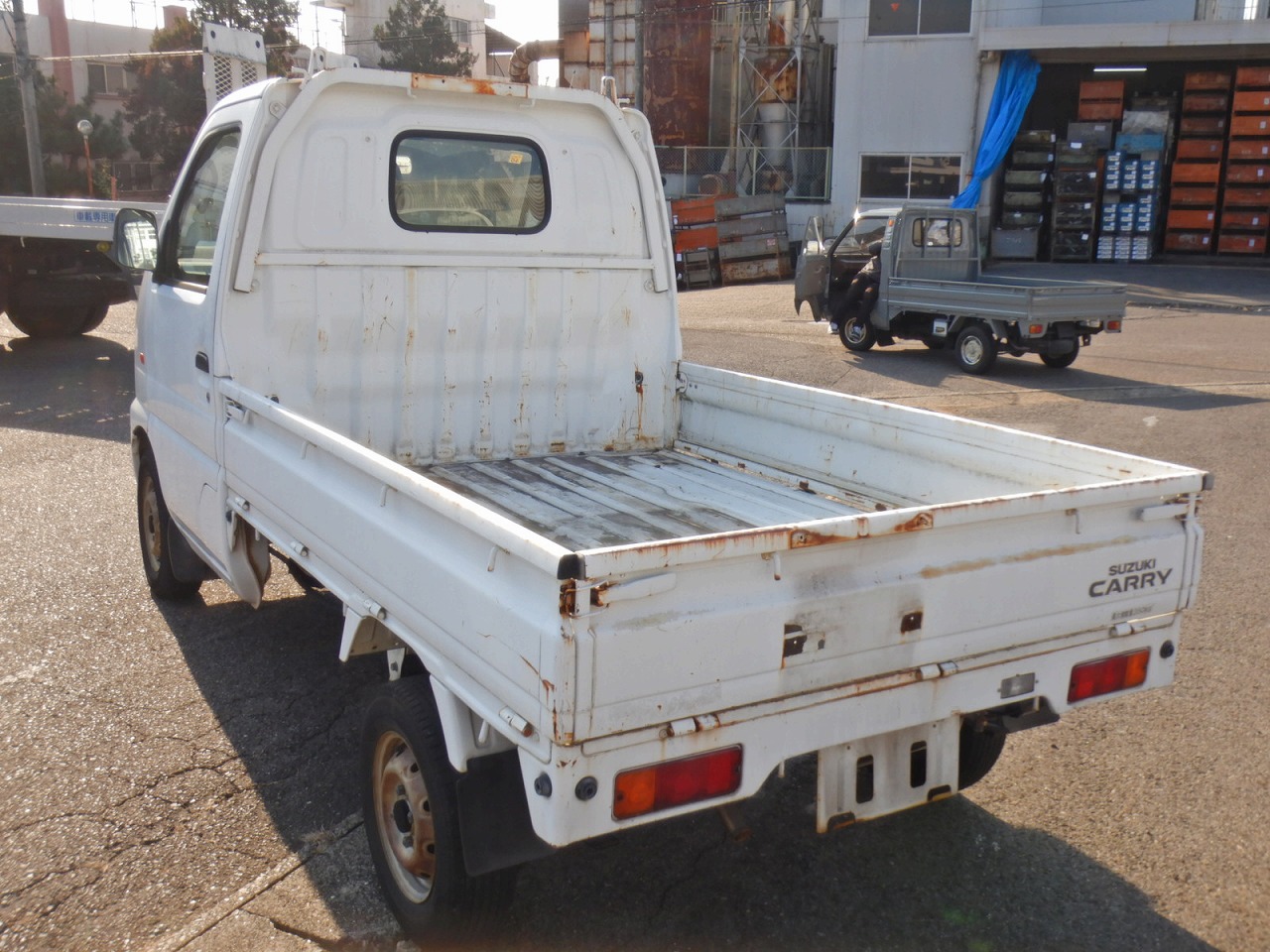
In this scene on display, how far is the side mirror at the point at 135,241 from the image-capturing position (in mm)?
5336

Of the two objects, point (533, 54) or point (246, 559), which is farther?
point (533, 54)

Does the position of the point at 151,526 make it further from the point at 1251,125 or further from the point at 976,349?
the point at 1251,125

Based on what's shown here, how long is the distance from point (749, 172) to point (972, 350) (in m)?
16.3

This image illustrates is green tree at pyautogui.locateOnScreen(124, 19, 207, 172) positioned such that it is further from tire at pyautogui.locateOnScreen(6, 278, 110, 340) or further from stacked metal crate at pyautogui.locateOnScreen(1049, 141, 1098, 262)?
stacked metal crate at pyautogui.locateOnScreen(1049, 141, 1098, 262)

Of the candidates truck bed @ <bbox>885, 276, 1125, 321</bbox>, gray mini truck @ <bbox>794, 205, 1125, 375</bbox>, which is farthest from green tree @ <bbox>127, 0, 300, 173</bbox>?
truck bed @ <bbox>885, 276, 1125, 321</bbox>

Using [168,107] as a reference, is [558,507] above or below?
below

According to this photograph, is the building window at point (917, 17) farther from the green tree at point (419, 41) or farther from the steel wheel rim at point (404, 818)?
the green tree at point (419, 41)

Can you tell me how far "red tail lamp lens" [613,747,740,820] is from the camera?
2.50 meters

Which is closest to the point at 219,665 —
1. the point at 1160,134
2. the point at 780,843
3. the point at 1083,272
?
the point at 780,843

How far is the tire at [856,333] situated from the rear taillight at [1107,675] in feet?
39.1

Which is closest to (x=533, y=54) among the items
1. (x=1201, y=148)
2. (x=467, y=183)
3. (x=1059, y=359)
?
(x=1201, y=148)

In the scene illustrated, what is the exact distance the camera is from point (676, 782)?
2.56m

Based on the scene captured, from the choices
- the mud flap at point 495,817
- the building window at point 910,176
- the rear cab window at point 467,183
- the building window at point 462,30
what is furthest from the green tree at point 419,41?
the mud flap at point 495,817

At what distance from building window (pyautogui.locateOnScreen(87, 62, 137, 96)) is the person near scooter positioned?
41.1m
